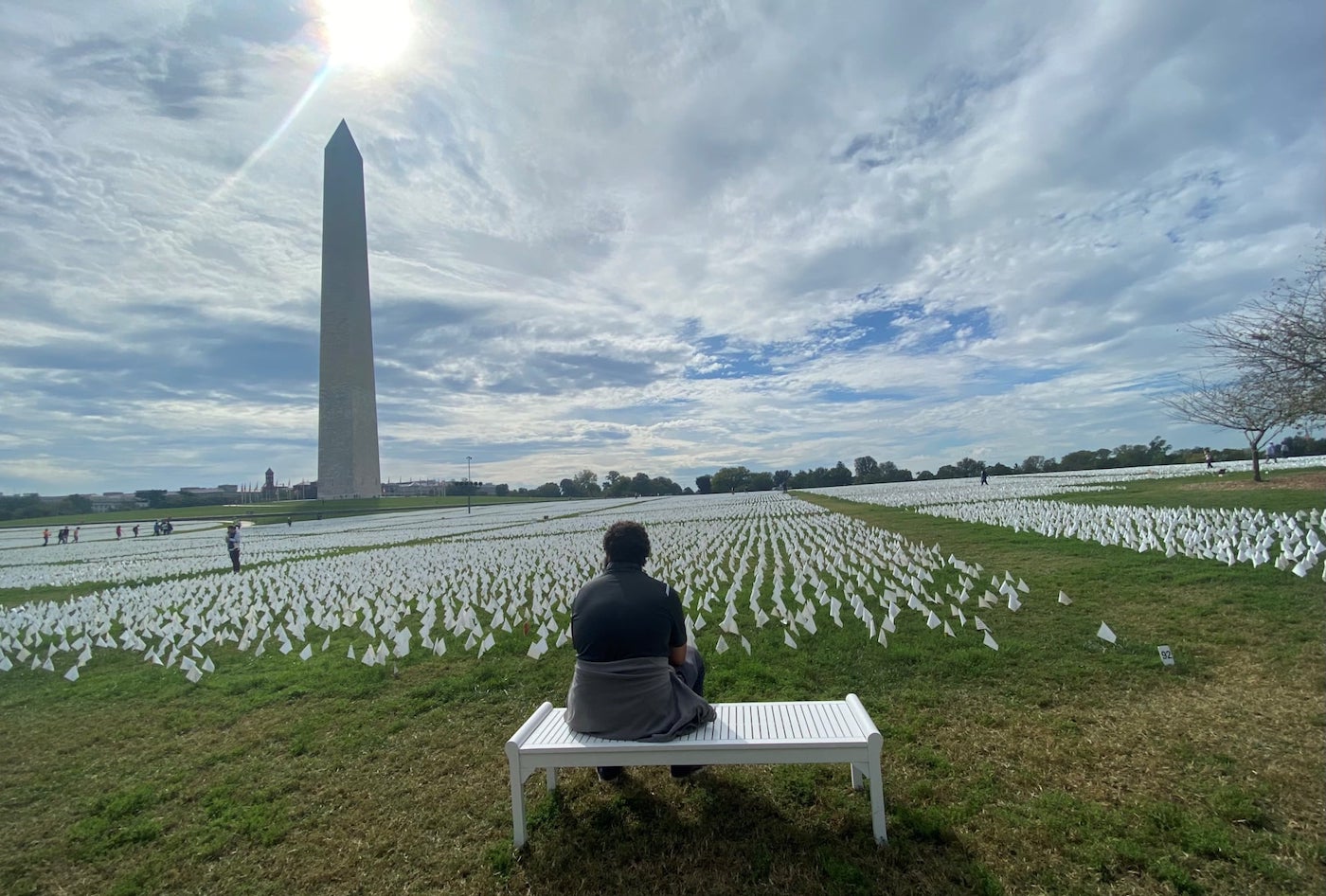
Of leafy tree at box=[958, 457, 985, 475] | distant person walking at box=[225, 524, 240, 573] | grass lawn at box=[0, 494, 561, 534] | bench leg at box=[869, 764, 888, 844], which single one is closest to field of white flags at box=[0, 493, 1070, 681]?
distant person walking at box=[225, 524, 240, 573]

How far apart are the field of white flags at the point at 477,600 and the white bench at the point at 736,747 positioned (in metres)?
3.54

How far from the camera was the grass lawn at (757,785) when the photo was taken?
3199 millimetres

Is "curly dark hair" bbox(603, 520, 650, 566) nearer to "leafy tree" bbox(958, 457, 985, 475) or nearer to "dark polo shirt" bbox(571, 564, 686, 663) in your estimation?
"dark polo shirt" bbox(571, 564, 686, 663)

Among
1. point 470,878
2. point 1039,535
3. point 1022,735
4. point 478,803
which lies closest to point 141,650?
point 478,803

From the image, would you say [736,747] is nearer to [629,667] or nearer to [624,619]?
[629,667]

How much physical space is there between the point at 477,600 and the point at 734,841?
8896mm

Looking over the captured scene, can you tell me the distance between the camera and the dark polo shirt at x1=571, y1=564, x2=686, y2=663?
3.65 metres

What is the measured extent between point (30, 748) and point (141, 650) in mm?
4001

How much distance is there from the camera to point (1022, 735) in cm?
448

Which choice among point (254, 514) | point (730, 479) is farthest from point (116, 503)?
point (730, 479)

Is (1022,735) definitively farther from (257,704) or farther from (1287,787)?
(257,704)

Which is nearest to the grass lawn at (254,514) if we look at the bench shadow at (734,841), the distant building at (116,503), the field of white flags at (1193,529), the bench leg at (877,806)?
the distant building at (116,503)

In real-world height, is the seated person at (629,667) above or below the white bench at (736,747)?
above

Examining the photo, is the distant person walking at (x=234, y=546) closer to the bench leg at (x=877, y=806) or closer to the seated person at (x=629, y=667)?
the seated person at (x=629, y=667)
